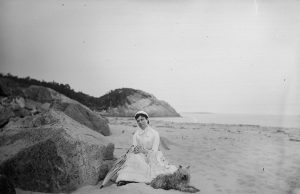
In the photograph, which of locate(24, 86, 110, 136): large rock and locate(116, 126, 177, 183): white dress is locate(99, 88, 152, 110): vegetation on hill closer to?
locate(24, 86, 110, 136): large rock

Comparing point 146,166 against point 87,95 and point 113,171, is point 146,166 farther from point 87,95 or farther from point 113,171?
point 87,95

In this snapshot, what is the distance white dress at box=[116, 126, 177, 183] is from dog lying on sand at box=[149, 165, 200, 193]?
165 mm

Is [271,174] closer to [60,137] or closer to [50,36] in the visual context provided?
[60,137]

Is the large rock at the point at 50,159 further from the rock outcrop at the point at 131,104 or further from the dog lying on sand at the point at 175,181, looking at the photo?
the rock outcrop at the point at 131,104

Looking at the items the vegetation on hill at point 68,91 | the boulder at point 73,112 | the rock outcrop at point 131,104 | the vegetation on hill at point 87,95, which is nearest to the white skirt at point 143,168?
the boulder at point 73,112

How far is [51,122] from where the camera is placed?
5.29 metres

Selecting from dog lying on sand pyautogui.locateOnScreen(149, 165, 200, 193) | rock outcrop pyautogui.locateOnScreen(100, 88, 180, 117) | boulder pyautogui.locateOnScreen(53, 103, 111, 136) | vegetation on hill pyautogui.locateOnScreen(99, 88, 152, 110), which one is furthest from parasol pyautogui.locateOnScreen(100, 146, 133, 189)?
vegetation on hill pyautogui.locateOnScreen(99, 88, 152, 110)

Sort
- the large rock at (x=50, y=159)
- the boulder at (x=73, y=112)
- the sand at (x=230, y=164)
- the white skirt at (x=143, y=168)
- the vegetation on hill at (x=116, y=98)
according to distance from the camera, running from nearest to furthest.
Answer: the large rock at (x=50, y=159) → the white skirt at (x=143, y=168) → the sand at (x=230, y=164) → the boulder at (x=73, y=112) → the vegetation on hill at (x=116, y=98)

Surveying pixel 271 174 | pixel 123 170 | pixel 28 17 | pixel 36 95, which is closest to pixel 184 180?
pixel 123 170

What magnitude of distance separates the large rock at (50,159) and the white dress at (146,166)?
1.83 ft

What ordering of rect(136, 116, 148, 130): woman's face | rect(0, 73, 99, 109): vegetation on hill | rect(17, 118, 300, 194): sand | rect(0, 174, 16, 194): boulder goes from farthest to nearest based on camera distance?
1. rect(0, 73, 99, 109): vegetation on hill
2. rect(136, 116, 148, 130): woman's face
3. rect(17, 118, 300, 194): sand
4. rect(0, 174, 16, 194): boulder

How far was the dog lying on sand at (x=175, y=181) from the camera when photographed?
4.51 m

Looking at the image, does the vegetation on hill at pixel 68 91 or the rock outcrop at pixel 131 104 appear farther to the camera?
the rock outcrop at pixel 131 104

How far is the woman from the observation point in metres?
4.66
